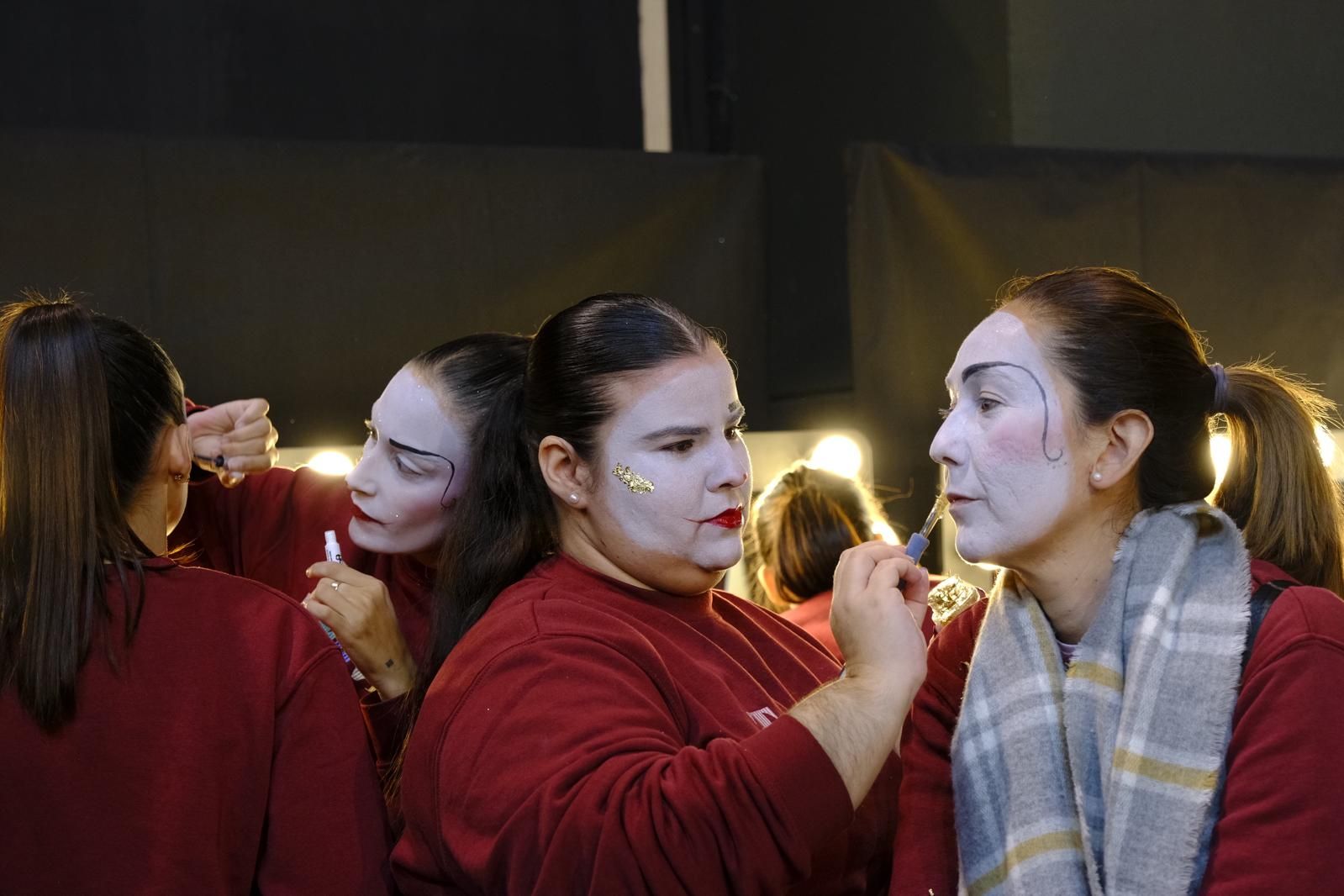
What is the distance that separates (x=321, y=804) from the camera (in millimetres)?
1345

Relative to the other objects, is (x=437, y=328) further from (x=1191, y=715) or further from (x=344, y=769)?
(x=1191, y=715)

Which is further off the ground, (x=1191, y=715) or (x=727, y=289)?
(x=727, y=289)

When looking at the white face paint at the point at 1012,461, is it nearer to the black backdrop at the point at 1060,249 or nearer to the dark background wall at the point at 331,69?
the black backdrop at the point at 1060,249

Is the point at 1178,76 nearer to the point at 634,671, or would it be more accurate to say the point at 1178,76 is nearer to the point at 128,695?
the point at 634,671

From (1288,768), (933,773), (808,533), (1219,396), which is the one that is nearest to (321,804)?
(933,773)

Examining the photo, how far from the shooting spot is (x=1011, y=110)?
317 centimetres

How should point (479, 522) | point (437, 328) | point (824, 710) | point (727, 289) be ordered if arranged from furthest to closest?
point (727, 289) < point (437, 328) < point (479, 522) < point (824, 710)

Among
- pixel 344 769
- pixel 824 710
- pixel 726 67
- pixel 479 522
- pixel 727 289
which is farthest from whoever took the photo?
pixel 726 67

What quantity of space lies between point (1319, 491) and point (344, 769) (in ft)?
3.28

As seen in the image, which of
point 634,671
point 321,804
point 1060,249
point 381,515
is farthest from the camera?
point 1060,249

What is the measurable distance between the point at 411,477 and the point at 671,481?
Result: 44cm

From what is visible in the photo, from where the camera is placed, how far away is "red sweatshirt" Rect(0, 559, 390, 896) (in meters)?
1.28

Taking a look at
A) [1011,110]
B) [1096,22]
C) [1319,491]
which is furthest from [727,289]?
[1319,491]

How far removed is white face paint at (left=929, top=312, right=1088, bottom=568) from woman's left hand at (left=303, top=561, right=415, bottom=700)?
0.65m
